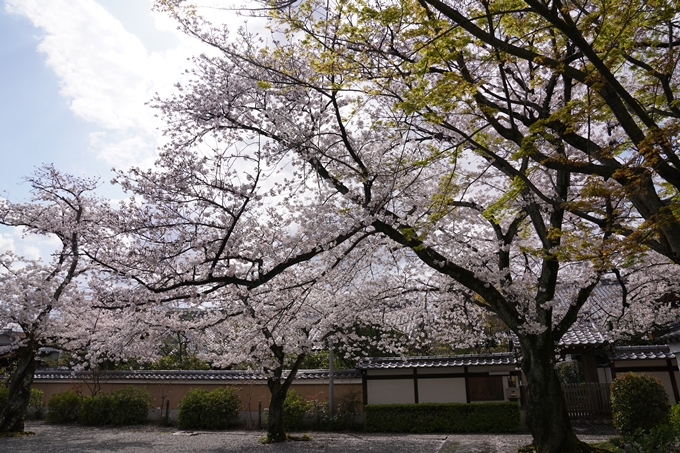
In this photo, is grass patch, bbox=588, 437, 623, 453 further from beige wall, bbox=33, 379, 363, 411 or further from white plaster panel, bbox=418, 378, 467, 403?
beige wall, bbox=33, 379, 363, 411

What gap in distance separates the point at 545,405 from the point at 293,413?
8.75 m

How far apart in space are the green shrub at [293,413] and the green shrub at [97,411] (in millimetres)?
6847

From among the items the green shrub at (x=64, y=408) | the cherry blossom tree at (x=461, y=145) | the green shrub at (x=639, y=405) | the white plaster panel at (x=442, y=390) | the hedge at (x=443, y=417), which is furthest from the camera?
the green shrub at (x=64, y=408)

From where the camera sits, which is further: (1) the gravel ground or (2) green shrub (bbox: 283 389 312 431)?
(2) green shrub (bbox: 283 389 312 431)

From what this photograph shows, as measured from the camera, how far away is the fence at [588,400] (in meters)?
14.3

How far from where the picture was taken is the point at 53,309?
12.5 meters

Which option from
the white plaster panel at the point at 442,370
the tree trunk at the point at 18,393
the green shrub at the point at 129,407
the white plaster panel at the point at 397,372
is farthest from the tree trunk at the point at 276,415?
the green shrub at the point at 129,407

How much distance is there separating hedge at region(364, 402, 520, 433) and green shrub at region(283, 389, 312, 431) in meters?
2.04

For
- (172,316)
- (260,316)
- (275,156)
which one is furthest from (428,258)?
(172,316)

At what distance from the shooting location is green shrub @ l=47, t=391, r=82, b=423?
56.1ft

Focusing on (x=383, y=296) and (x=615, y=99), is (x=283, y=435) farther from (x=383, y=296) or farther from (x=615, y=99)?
(x=615, y=99)

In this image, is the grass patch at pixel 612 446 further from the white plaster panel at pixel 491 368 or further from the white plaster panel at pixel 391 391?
the white plaster panel at pixel 391 391

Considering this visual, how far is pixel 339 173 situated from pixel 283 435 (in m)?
7.93

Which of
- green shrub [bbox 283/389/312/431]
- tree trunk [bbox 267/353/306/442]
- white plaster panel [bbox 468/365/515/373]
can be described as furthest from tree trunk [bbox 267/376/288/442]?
white plaster panel [bbox 468/365/515/373]
